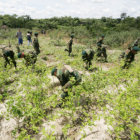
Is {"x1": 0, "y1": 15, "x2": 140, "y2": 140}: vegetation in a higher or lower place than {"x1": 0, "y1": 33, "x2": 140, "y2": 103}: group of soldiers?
lower

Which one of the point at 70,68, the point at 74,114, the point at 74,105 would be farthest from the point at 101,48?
the point at 74,114

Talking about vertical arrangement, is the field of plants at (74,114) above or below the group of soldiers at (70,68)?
below

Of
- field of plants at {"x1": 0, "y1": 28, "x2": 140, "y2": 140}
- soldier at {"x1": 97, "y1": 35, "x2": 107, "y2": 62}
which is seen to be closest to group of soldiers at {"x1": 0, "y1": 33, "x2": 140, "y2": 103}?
soldier at {"x1": 97, "y1": 35, "x2": 107, "y2": 62}

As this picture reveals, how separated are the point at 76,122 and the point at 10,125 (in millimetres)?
1814

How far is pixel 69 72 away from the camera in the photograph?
11.1 feet

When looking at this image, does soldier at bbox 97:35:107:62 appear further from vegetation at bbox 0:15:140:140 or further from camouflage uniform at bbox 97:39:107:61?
vegetation at bbox 0:15:140:140

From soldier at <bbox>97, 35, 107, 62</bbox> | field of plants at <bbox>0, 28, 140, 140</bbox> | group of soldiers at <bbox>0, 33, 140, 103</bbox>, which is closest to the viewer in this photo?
field of plants at <bbox>0, 28, 140, 140</bbox>

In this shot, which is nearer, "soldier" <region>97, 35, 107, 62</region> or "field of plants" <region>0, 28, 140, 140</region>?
"field of plants" <region>0, 28, 140, 140</region>

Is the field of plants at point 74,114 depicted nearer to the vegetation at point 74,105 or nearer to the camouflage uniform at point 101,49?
the vegetation at point 74,105

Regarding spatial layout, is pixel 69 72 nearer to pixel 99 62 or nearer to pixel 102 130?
pixel 102 130

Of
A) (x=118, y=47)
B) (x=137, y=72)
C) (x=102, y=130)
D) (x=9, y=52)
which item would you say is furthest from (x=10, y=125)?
(x=118, y=47)

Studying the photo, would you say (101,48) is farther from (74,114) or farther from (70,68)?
(74,114)

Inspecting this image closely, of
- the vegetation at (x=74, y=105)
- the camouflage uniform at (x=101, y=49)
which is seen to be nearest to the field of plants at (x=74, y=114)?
the vegetation at (x=74, y=105)

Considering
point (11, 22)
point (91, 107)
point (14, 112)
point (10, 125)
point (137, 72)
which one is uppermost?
point (11, 22)
